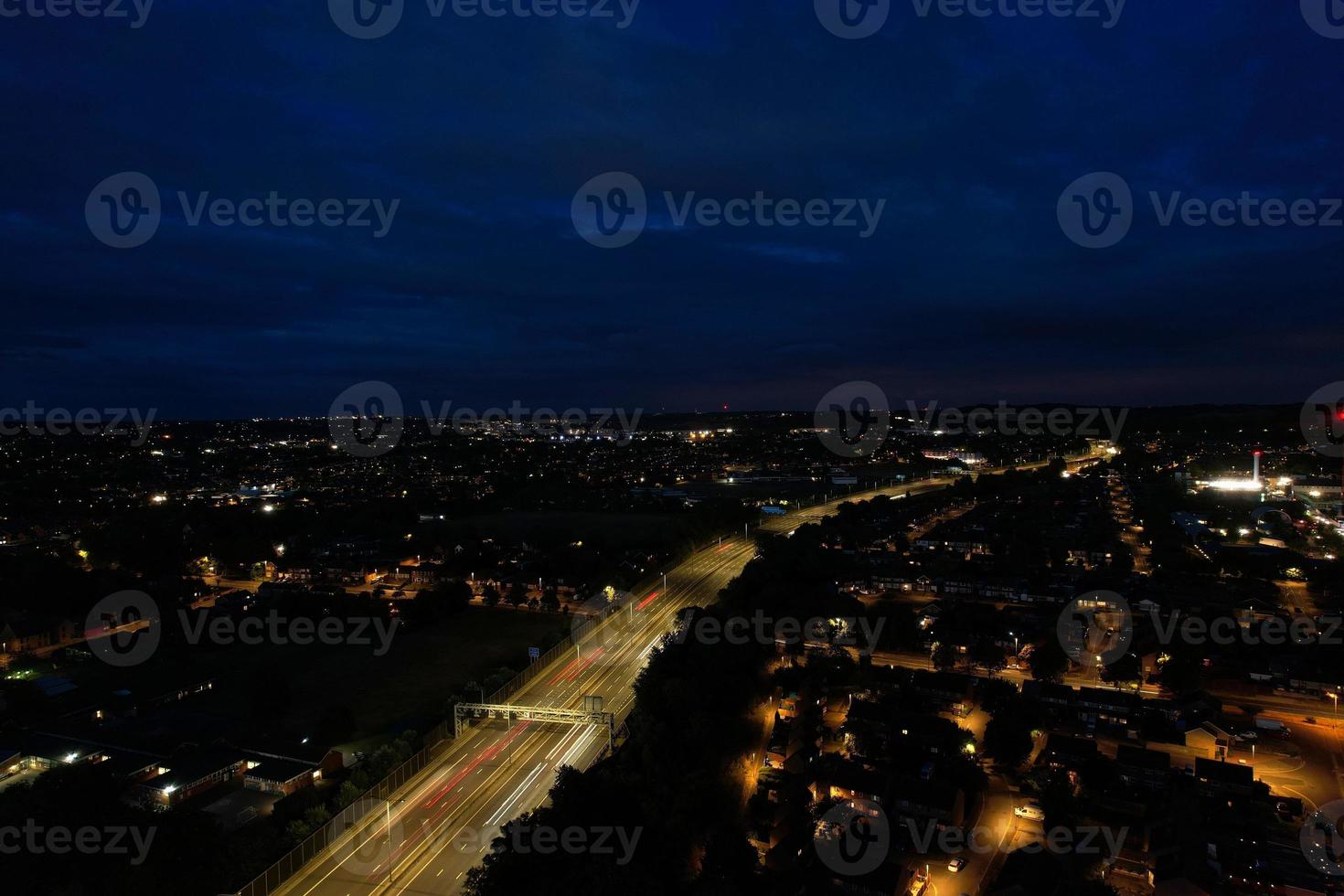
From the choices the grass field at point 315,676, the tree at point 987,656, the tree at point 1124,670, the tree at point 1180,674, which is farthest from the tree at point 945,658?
the grass field at point 315,676

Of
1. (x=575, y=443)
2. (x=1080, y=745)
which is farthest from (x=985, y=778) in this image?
(x=575, y=443)

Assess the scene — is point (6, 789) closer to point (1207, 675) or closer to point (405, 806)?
point (405, 806)
